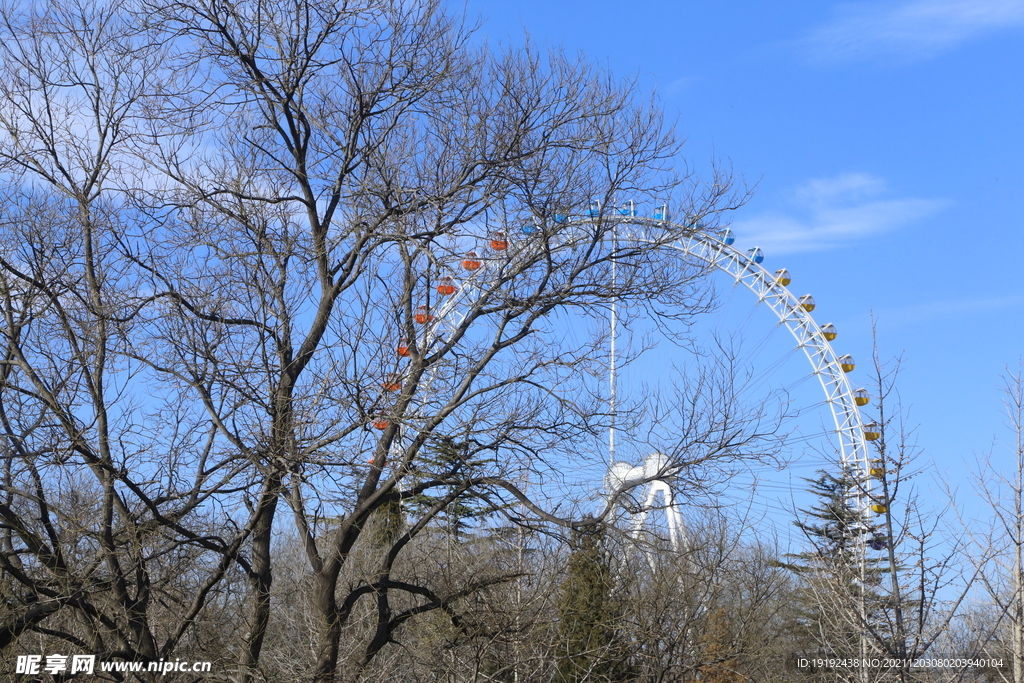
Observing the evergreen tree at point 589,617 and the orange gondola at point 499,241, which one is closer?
the orange gondola at point 499,241

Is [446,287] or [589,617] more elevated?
[446,287]

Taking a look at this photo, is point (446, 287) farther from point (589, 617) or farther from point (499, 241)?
point (589, 617)

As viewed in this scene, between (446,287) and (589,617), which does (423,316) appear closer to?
(446,287)

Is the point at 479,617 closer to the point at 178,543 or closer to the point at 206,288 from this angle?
the point at 178,543

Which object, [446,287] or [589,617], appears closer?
[446,287]

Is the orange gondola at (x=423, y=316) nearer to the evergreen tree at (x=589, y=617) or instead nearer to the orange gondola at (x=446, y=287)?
the orange gondola at (x=446, y=287)

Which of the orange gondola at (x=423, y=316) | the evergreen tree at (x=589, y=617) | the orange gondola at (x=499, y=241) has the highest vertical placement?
the orange gondola at (x=499, y=241)

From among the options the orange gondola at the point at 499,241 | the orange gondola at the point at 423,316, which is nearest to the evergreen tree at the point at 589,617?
the orange gondola at the point at 423,316

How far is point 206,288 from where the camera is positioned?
9062 mm

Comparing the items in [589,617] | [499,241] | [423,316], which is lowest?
[589,617]

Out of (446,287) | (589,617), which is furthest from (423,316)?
(589,617)

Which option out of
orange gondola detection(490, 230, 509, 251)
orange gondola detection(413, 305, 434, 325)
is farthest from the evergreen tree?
orange gondola detection(490, 230, 509, 251)

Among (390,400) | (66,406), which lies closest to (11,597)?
(66,406)

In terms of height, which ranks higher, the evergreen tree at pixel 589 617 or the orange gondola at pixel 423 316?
the orange gondola at pixel 423 316
